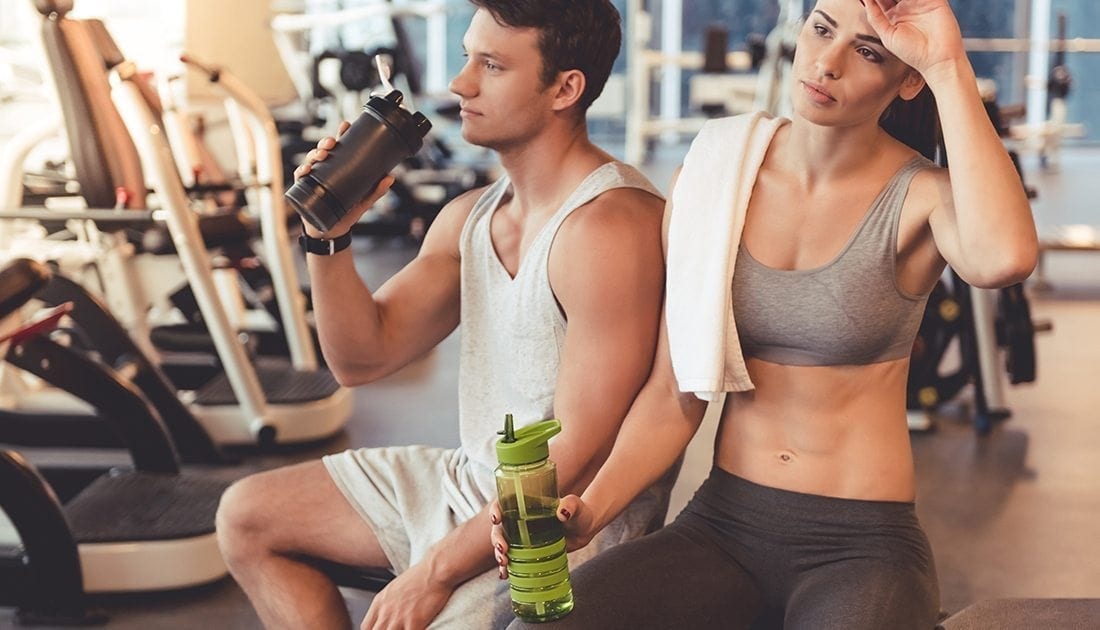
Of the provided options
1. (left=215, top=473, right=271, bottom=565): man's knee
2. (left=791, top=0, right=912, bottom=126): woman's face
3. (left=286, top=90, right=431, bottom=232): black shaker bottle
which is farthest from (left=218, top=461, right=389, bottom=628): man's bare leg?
(left=791, top=0, right=912, bottom=126): woman's face

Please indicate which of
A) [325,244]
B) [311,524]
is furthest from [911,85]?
[311,524]

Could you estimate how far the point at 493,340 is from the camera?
1798 millimetres

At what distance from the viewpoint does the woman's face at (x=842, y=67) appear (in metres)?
1.45

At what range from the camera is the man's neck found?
5.74ft

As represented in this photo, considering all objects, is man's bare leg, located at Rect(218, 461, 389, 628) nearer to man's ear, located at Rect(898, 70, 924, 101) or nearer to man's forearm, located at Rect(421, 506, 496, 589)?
man's forearm, located at Rect(421, 506, 496, 589)

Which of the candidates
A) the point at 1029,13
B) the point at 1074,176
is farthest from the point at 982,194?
the point at 1029,13

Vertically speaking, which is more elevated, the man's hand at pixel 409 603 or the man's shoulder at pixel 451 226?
the man's shoulder at pixel 451 226

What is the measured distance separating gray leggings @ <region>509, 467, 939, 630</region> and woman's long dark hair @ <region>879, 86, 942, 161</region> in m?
0.45

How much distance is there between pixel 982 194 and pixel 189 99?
5020 millimetres

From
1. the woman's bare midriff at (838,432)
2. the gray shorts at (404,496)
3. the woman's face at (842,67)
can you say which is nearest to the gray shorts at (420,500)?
the gray shorts at (404,496)

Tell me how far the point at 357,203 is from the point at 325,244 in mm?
200

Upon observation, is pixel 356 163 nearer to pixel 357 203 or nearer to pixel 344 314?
pixel 357 203

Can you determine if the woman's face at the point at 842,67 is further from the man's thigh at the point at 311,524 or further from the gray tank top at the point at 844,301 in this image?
the man's thigh at the point at 311,524

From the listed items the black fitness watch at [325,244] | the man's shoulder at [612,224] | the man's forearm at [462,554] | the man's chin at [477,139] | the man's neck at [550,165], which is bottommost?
the man's forearm at [462,554]
